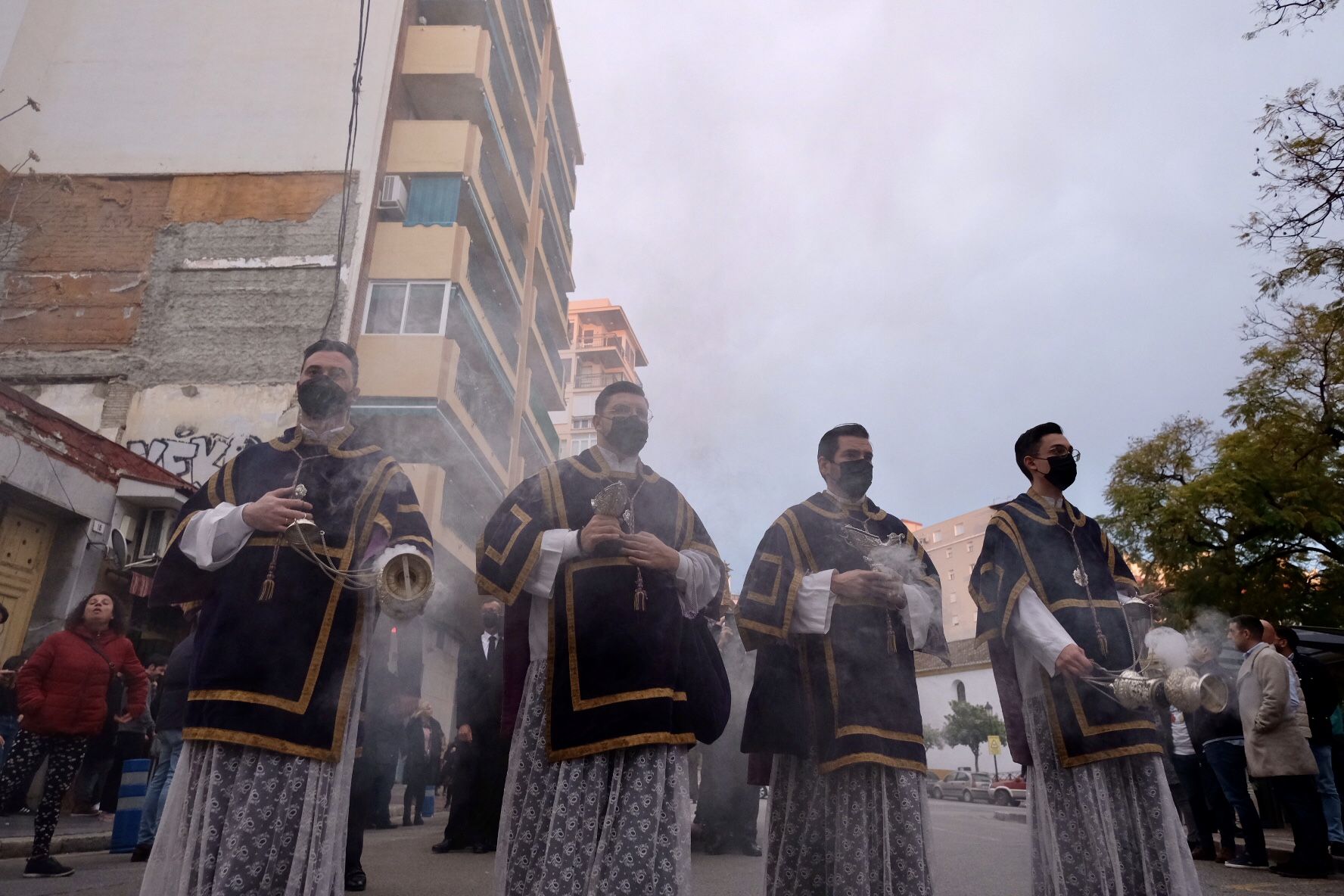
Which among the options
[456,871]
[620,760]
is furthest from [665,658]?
[456,871]

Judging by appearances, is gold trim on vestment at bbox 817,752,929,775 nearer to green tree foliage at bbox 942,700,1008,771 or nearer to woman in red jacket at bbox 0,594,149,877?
woman in red jacket at bbox 0,594,149,877

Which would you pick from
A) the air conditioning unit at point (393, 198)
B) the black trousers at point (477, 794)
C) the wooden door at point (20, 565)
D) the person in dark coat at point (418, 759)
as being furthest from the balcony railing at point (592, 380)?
the black trousers at point (477, 794)

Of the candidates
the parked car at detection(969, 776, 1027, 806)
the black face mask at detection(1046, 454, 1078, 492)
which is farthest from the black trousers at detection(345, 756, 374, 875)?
the parked car at detection(969, 776, 1027, 806)

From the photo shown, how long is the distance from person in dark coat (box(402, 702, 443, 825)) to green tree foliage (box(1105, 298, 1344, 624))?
1019 cm

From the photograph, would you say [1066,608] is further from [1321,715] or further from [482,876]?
[1321,715]

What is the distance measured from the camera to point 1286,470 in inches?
613

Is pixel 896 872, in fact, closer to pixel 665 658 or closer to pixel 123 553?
pixel 665 658

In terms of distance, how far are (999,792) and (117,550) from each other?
26.7 meters

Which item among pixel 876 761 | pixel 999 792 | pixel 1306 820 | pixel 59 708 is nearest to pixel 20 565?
pixel 59 708

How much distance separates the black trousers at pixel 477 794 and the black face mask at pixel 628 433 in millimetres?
4212

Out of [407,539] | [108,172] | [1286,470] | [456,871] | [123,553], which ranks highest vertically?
[108,172]

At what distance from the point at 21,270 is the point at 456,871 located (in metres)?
15.4

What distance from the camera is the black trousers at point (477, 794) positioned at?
7357 millimetres

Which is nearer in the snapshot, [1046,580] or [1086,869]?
[1086,869]
